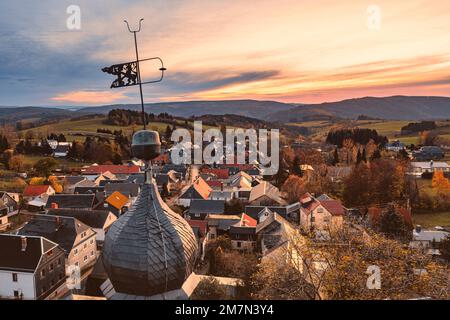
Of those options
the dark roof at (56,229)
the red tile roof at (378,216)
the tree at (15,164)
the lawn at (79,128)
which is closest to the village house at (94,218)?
the dark roof at (56,229)

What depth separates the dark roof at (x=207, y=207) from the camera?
43.3 m

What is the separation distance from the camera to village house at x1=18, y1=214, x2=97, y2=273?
30078mm

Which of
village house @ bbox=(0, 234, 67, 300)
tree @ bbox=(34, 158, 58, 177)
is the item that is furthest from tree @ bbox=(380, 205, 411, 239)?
tree @ bbox=(34, 158, 58, 177)

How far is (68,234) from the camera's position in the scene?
3080cm

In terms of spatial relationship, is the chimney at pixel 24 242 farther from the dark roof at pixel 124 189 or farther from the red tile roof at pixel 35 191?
the red tile roof at pixel 35 191

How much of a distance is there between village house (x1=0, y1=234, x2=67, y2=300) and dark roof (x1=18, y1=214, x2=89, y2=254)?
402 cm

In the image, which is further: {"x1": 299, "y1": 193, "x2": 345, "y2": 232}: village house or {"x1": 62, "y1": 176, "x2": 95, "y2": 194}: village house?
{"x1": 62, "y1": 176, "x2": 95, "y2": 194}: village house

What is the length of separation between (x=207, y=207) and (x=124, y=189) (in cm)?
1535

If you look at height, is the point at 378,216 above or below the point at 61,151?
below

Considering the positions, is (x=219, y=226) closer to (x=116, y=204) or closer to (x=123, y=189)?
(x=116, y=204)

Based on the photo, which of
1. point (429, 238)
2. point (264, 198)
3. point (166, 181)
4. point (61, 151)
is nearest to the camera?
point (429, 238)

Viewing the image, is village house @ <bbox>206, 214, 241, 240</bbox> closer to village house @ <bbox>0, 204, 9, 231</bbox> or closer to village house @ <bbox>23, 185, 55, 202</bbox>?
village house @ <bbox>0, 204, 9, 231</bbox>

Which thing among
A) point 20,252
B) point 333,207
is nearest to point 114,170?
point 333,207

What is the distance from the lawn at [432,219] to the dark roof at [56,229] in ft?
127
